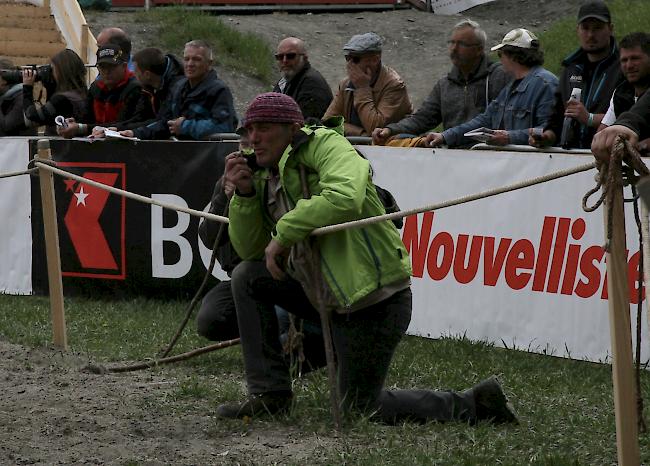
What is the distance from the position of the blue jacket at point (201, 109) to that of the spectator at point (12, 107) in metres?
2.17

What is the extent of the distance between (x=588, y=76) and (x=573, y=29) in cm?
1494

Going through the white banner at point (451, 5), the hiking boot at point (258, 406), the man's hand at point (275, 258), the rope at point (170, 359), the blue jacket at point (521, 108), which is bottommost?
the rope at point (170, 359)

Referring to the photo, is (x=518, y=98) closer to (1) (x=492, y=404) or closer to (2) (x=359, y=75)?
(2) (x=359, y=75)

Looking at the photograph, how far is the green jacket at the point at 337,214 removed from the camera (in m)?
5.66

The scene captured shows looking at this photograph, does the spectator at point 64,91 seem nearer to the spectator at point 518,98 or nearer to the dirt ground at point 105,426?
the dirt ground at point 105,426

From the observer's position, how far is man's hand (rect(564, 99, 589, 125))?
8.10 m

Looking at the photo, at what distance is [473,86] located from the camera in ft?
31.0

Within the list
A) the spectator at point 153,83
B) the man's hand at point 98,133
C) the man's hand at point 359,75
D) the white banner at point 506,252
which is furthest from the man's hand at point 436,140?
the man's hand at point 98,133

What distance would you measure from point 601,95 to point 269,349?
3457mm

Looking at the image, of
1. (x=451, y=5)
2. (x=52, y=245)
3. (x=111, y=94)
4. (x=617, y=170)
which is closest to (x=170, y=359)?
(x=52, y=245)

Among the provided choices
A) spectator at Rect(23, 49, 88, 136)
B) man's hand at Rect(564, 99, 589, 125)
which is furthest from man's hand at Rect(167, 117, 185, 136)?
man's hand at Rect(564, 99, 589, 125)

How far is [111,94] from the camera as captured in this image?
10891mm

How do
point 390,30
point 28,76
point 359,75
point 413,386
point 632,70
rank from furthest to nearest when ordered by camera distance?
point 390,30, point 28,76, point 359,75, point 632,70, point 413,386

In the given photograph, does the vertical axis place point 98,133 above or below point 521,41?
below
